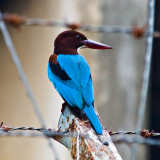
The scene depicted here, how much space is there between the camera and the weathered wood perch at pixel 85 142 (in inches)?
77.6

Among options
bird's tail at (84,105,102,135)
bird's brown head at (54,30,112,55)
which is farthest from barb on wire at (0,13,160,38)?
bird's brown head at (54,30,112,55)

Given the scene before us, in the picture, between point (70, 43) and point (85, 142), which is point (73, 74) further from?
point (85, 142)

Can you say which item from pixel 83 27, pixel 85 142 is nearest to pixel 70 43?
pixel 83 27

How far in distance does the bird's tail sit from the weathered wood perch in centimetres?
2

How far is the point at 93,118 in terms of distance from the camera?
2.25 meters

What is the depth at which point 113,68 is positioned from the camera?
19.2 ft

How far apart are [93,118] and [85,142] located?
0.83 ft

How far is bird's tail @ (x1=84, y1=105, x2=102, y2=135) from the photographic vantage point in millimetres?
2140

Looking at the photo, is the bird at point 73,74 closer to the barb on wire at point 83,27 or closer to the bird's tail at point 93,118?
the bird's tail at point 93,118

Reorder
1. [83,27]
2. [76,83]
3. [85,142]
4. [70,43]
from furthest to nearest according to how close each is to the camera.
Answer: [70,43] < [76,83] < [83,27] < [85,142]

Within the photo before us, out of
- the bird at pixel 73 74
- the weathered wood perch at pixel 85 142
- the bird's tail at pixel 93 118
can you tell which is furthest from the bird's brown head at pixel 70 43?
the weathered wood perch at pixel 85 142

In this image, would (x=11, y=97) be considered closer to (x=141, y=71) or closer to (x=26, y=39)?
(x=26, y=39)

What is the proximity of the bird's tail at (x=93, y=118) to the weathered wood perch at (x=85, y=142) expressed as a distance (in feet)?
0.06

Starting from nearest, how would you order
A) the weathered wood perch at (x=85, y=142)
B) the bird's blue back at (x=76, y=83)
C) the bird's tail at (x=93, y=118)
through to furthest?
1. the weathered wood perch at (x=85, y=142)
2. the bird's tail at (x=93, y=118)
3. the bird's blue back at (x=76, y=83)
